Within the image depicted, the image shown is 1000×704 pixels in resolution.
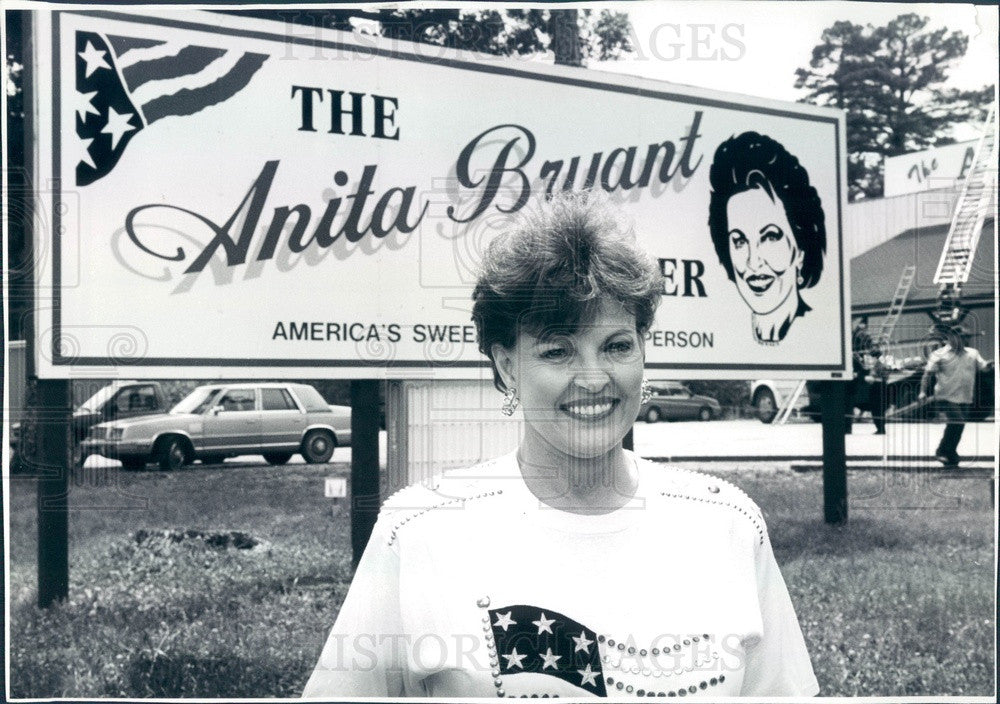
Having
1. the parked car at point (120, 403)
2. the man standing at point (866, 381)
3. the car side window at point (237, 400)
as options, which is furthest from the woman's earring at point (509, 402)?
the man standing at point (866, 381)

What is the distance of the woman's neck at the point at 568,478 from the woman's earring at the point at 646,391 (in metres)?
0.21

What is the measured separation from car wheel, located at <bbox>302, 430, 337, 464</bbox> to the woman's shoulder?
880 mm

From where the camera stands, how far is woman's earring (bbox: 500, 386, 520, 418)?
2846 millimetres

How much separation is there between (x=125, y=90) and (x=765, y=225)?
1831 mm

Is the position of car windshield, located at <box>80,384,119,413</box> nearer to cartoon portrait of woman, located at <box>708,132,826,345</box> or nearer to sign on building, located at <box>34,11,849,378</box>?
sign on building, located at <box>34,11,849,378</box>

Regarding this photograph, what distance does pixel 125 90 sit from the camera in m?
2.82

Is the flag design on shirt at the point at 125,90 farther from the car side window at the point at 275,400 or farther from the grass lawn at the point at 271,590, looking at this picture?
the grass lawn at the point at 271,590

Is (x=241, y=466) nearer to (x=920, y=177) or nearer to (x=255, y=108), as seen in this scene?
(x=255, y=108)

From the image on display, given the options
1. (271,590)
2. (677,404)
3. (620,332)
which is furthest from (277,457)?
(677,404)

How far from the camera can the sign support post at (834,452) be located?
3.15m

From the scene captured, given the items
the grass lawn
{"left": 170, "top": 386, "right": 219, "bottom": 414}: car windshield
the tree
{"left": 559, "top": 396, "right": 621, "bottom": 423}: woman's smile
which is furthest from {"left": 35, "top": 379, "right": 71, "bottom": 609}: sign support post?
the tree

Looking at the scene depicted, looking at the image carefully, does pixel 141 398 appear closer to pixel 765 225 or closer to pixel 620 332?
pixel 620 332

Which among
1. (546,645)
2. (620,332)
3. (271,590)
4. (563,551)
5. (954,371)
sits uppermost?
(620,332)

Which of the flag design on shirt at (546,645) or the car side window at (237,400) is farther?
the car side window at (237,400)
